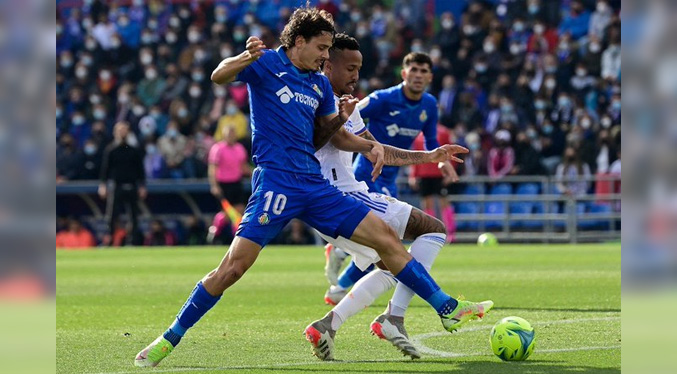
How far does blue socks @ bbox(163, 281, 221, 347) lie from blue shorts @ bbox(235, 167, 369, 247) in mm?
417

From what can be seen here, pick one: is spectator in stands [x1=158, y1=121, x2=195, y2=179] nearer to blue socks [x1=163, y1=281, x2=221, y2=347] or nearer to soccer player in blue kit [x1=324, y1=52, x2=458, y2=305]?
soccer player in blue kit [x1=324, y1=52, x2=458, y2=305]

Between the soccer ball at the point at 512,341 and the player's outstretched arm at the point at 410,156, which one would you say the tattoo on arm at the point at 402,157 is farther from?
the soccer ball at the point at 512,341

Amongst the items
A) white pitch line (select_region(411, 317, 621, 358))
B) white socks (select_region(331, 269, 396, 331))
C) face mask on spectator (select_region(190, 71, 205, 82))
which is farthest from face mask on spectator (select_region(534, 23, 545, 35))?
white socks (select_region(331, 269, 396, 331))

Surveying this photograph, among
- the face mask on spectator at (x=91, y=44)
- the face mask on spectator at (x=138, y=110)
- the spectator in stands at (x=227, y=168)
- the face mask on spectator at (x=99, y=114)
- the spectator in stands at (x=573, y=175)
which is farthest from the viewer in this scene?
the face mask on spectator at (x=91, y=44)

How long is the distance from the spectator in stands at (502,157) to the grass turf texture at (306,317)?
5.72 m

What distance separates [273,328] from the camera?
933 centimetres

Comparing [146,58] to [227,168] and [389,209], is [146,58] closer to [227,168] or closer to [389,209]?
[227,168]

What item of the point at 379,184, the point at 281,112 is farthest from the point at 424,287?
the point at 379,184

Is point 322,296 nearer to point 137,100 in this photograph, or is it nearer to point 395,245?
point 395,245

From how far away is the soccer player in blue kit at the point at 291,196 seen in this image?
6.84m

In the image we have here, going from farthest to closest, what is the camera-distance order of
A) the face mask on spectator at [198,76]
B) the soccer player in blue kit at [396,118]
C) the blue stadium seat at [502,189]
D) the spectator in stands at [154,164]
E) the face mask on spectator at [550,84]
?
the face mask on spectator at [198,76] → the spectator in stands at [154,164] → the face mask on spectator at [550,84] → the blue stadium seat at [502,189] → the soccer player in blue kit at [396,118]

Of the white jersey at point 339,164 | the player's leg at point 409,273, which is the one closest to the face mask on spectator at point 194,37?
the white jersey at point 339,164

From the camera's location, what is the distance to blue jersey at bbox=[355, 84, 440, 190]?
11664 millimetres

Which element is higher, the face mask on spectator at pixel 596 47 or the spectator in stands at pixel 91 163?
the face mask on spectator at pixel 596 47
